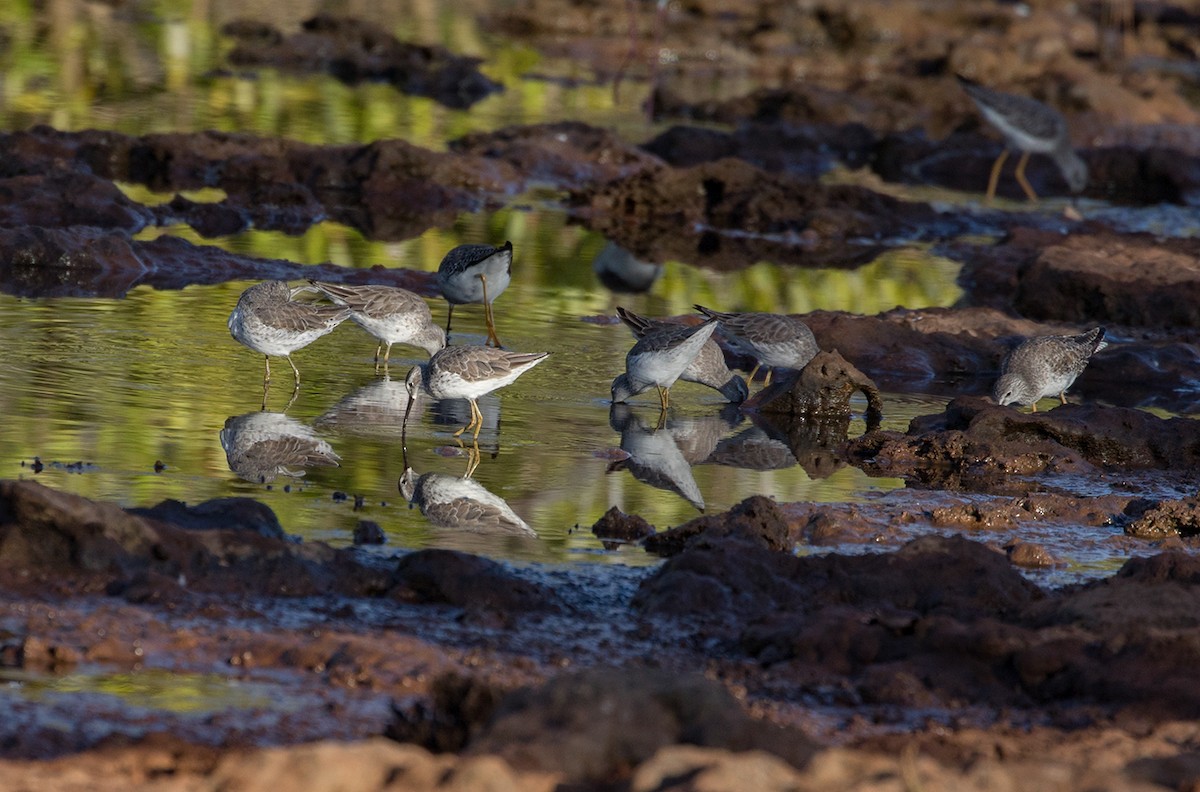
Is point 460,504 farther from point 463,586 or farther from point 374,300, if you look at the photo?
point 374,300

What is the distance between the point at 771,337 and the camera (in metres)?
10.9

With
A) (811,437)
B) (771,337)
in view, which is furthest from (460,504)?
(771,337)

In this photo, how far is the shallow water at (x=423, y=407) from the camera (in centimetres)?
771

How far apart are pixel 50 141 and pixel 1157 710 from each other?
1413 centimetres

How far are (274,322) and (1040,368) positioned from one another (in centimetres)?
444

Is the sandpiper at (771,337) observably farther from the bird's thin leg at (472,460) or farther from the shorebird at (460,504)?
the shorebird at (460,504)

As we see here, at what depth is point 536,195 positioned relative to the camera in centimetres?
1858

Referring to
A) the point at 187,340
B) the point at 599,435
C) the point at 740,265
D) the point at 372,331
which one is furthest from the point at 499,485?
the point at 740,265

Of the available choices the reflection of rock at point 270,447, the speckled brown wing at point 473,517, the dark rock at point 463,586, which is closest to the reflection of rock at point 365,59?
the reflection of rock at point 270,447

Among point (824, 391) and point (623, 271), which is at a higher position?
point (824, 391)

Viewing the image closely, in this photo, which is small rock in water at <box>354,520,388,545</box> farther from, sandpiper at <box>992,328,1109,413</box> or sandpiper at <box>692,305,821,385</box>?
sandpiper at <box>992,328,1109,413</box>

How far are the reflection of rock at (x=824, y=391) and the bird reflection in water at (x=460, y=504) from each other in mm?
2730

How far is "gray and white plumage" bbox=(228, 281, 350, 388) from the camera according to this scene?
9.60 metres

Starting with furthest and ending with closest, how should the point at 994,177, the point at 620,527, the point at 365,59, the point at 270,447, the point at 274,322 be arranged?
the point at 365,59 → the point at 994,177 → the point at 274,322 → the point at 270,447 → the point at 620,527
